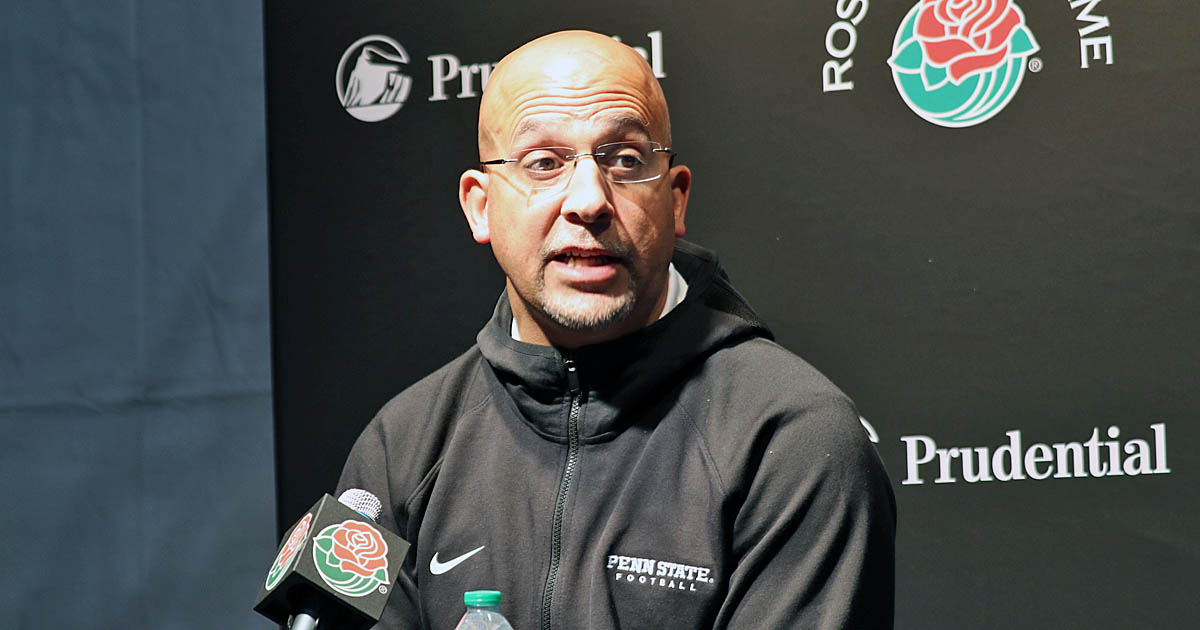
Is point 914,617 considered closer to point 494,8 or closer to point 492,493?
point 492,493

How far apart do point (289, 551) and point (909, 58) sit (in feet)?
5.12

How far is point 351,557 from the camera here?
1.29 metres

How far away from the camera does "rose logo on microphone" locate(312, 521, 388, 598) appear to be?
1.26m

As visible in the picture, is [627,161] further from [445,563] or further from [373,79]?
[373,79]

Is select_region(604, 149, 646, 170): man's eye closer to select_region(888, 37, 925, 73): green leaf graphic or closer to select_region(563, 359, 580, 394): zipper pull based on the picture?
select_region(563, 359, 580, 394): zipper pull

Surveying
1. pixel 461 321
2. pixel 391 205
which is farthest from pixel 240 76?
pixel 461 321

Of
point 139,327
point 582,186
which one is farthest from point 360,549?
point 139,327

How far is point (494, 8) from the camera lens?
2.62m

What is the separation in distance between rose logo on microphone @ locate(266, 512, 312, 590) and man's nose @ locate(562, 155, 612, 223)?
22.9 inches

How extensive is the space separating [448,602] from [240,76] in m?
1.49

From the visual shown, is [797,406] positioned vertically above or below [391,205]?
below

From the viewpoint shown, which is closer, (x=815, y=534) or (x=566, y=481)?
(x=815, y=534)

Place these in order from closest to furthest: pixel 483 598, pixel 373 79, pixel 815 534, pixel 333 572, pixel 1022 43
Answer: pixel 333 572, pixel 483 598, pixel 815 534, pixel 1022 43, pixel 373 79

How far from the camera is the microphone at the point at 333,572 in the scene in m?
1.25
